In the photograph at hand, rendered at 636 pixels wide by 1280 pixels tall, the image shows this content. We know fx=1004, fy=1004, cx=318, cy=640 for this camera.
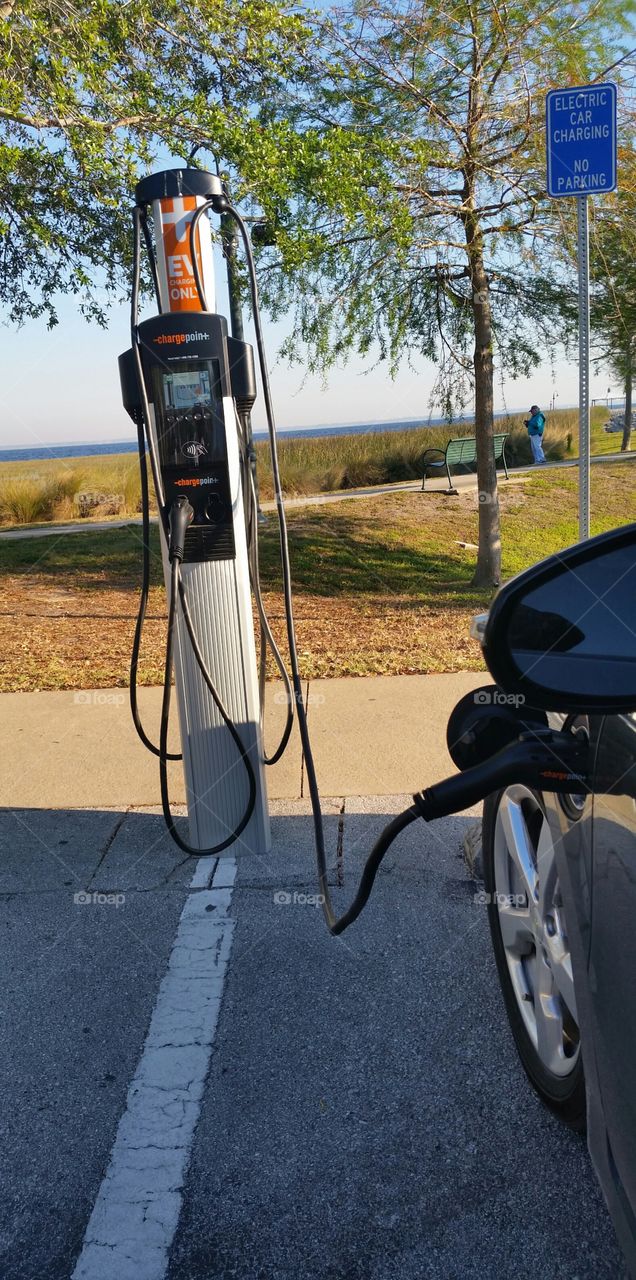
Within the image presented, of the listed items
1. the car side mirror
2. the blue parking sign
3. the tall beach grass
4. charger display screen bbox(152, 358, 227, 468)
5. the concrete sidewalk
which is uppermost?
the blue parking sign

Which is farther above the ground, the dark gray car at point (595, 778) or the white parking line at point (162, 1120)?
the dark gray car at point (595, 778)

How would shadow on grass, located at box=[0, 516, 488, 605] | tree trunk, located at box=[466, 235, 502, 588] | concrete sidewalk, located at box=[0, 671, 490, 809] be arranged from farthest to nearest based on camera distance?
shadow on grass, located at box=[0, 516, 488, 605], tree trunk, located at box=[466, 235, 502, 588], concrete sidewalk, located at box=[0, 671, 490, 809]

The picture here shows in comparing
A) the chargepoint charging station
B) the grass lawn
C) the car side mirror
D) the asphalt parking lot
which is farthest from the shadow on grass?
the car side mirror

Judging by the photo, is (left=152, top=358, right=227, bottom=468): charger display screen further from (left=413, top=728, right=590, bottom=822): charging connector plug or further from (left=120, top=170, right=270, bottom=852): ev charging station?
(left=413, top=728, right=590, bottom=822): charging connector plug

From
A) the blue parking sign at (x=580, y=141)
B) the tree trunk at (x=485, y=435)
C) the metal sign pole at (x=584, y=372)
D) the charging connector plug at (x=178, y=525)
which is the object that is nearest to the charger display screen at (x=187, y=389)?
the charging connector plug at (x=178, y=525)

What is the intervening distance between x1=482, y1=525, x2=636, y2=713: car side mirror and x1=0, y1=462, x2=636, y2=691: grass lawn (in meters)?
4.65

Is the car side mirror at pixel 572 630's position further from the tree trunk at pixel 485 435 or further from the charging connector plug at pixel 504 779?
the tree trunk at pixel 485 435

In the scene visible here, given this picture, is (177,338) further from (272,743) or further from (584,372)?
(272,743)

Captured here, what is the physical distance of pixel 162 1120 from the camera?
98.7 inches

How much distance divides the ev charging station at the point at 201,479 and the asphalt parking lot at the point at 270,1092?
1.48 feet

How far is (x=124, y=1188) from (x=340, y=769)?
256 cm

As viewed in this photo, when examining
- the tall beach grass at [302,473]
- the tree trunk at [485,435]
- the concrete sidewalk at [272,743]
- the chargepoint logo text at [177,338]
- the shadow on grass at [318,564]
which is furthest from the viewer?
the tall beach grass at [302,473]

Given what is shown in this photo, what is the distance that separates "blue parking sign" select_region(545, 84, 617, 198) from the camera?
189 inches

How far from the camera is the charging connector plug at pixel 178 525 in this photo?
11.2ft
